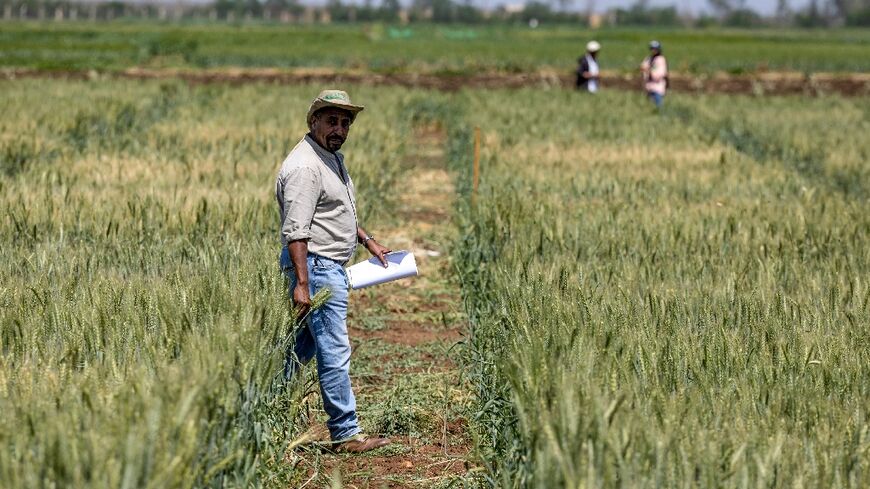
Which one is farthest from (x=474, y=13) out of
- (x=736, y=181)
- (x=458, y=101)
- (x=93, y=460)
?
(x=93, y=460)

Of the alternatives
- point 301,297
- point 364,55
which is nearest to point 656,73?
point 301,297

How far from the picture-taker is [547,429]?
3.55 m

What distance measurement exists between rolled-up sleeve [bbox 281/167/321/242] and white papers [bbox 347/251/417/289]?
0.43 metres

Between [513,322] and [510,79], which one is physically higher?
[513,322]

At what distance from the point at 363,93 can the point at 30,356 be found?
2128 centimetres

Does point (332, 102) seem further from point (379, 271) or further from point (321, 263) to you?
point (379, 271)

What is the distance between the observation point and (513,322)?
539 cm

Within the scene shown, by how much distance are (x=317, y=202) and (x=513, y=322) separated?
106 centimetres

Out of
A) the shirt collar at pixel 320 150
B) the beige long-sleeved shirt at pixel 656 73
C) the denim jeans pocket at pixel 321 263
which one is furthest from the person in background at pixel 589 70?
the denim jeans pocket at pixel 321 263

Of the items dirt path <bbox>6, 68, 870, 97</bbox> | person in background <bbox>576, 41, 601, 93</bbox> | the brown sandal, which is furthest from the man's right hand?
dirt path <bbox>6, 68, 870, 97</bbox>

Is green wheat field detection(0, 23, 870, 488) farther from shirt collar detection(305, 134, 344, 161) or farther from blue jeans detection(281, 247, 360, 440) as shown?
shirt collar detection(305, 134, 344, 161)

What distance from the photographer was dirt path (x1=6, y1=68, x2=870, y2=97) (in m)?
35.9

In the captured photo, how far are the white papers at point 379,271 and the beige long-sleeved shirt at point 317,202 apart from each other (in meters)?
0.12

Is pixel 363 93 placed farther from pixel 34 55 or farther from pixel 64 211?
pixel 34 55
